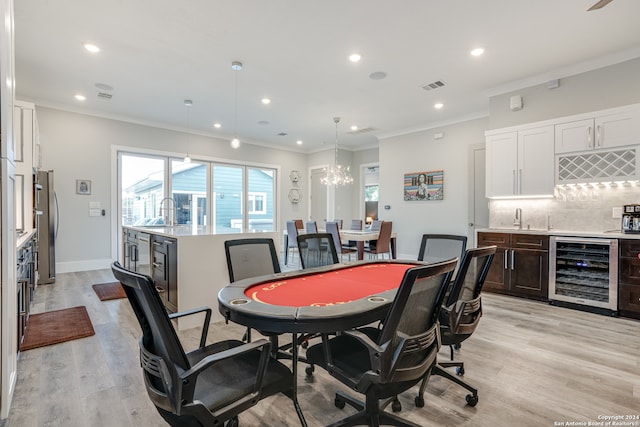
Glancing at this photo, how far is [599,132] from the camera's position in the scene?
3.79 m

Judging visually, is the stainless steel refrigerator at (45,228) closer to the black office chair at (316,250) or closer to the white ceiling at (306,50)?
the white ceiling at (306,50)

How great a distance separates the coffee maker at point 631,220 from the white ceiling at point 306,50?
1790mm

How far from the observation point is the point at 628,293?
133 inches

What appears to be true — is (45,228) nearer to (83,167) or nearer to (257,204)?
(83,167)

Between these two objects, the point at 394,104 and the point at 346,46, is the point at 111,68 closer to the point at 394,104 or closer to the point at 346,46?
the point at 346,46

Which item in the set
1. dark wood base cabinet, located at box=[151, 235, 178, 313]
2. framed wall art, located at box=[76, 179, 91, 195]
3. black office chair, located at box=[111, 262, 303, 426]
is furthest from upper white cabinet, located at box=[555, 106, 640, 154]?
framed wall art, located at box=[76, 179, 91, 195]

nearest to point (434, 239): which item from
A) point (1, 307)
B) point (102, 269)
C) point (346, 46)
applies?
point (346, 46)

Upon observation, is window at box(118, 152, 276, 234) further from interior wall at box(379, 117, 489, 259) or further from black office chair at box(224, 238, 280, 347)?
black office chair at box(224, 238, 280, 347)

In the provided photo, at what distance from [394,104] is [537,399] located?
15.5ft

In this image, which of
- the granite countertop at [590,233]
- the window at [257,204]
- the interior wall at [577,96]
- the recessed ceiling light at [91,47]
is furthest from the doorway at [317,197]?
the recessed ceiling light at [91,47]

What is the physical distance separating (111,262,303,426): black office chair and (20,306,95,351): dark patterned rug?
233cm

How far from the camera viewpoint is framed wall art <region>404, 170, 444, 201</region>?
6.62 m

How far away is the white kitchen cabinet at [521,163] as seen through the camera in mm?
4223

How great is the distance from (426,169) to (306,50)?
4132 mm
